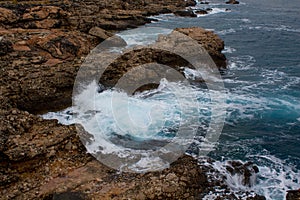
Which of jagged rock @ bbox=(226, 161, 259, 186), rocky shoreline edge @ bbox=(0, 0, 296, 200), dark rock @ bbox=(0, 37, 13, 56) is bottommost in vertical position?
jagged rock @ bbox=(226, 161, 259, 186)

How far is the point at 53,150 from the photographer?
13.6m

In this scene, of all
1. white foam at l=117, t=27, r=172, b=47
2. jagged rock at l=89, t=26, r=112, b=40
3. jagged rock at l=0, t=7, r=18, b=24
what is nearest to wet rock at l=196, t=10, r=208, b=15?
white foam at l=117, t=27, r=172, b=47

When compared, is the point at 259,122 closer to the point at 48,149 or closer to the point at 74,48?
the point at 48,149

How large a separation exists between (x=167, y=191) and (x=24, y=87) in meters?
11.6

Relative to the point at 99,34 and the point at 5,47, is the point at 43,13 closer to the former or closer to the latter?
the point at 99,34

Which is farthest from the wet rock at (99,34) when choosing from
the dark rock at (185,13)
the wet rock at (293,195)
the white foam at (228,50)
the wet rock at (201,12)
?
the wet rock at (201,12)

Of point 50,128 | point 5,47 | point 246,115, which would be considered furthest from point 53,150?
point 246,115

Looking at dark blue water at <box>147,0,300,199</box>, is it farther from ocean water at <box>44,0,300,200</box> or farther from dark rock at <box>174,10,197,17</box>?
dark rock at <box>174,10,197,17</box>

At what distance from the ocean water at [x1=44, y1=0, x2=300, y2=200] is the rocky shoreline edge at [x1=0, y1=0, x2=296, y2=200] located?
113 centimetres

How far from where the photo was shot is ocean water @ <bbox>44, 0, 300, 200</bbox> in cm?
1435

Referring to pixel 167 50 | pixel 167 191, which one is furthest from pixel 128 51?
pixel 167 191

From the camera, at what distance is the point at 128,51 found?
→ 1000 inches

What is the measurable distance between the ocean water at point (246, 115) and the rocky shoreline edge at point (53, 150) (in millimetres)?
1131

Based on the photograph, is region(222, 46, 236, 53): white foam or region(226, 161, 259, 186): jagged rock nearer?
region(226, 161, 259, 186): jagged rock
